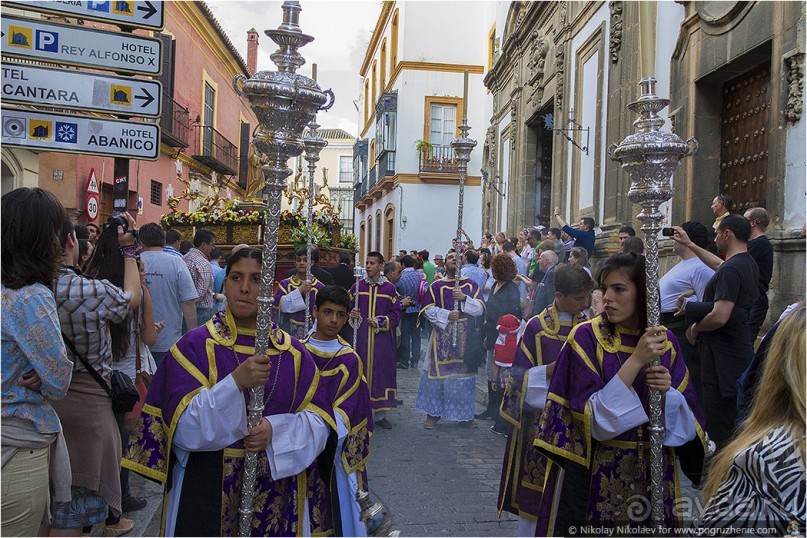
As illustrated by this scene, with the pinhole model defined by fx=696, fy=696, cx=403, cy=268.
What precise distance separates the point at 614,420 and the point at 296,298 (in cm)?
496

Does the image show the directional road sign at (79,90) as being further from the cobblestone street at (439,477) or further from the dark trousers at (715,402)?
the dark trousers at (715,402)

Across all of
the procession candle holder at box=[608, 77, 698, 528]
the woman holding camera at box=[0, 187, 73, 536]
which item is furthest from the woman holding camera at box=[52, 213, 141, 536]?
the procession candle holder at box=[608, 77, 698, 528]

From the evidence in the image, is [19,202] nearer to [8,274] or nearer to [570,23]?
[8,274]

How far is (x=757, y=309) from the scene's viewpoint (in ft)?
17.7

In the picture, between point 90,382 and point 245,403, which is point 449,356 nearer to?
point 90,382

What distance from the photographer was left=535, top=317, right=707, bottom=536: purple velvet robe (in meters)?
2.96

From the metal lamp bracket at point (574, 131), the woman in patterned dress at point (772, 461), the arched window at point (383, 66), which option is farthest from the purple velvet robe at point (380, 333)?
the arched window at point (383, 66)

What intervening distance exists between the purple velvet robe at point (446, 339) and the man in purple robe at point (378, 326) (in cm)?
41

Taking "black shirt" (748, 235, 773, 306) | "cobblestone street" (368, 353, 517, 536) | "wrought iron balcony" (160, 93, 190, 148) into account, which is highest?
"wrought iron balcony" (160, 93, 190, 148)

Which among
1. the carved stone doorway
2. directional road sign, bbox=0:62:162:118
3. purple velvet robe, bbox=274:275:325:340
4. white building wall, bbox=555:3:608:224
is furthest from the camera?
white building wall, bbox=555:3:608:224

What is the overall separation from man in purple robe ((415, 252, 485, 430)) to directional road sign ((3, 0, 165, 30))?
406 cm

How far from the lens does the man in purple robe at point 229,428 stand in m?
2.68

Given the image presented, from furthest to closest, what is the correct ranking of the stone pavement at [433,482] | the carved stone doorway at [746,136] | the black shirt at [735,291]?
the carved stone doorway at [746,136] → the black shirt at [735,291] → the stone pavement at [433,482]

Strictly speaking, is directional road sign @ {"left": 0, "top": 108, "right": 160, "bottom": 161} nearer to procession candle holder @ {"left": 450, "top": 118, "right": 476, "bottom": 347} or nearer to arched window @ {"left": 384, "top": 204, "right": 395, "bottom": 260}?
procession candle holder @ {"left": 450, "top": 118, "right": 476, "bottom": 347}
